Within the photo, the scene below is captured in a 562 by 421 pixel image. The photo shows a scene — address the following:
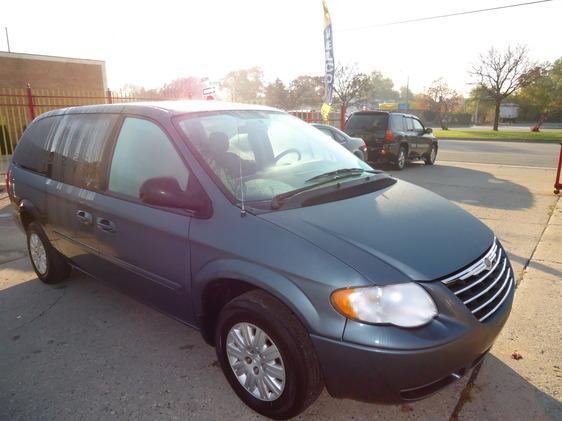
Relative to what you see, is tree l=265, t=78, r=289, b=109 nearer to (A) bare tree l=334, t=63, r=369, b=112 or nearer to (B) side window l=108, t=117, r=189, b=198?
(A) bare tree l=334, t=63, r=369, b=112

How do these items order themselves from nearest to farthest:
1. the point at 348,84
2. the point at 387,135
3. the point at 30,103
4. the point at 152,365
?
the point at 152,365 < the point at 30,103 < the point at 387,135 < the point at 348,84

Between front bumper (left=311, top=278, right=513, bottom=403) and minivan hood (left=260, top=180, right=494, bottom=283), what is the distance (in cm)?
24

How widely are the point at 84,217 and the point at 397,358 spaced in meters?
2.53

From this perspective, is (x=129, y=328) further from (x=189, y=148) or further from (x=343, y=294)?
(x=343, y=294)

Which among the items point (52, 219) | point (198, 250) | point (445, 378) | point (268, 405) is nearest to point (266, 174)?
point (198, 250)

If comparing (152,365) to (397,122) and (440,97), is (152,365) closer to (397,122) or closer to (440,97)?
(397,122)

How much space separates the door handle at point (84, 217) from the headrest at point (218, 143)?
119 cm

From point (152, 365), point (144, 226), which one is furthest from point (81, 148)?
point (152, 365)

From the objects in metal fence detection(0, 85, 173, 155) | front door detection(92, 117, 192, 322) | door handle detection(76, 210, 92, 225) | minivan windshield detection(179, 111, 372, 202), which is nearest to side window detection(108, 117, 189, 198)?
front door detection(92, 117, 192, 322)

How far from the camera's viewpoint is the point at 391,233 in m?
2.26

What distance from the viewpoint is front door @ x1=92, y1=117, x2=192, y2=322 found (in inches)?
102

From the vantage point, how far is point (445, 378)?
202 centimetres

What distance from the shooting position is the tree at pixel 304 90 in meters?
58.6

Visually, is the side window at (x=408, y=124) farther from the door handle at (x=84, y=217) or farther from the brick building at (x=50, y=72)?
the brick building at (x=50, y=72)
